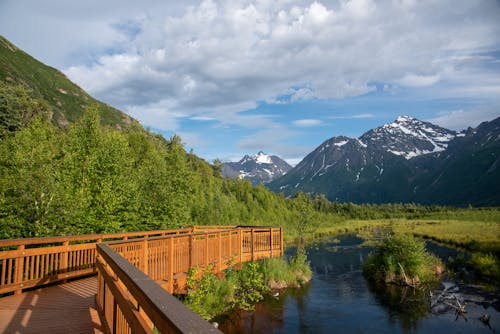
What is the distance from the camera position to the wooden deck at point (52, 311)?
19.7 feet

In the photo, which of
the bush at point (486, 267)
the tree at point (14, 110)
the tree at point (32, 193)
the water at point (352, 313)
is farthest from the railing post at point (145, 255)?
the tree at point (14, 110)

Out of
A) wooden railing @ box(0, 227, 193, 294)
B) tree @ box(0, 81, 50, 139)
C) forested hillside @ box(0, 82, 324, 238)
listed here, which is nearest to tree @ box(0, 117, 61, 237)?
forested hillside @ box(0, 82, 324, 238)

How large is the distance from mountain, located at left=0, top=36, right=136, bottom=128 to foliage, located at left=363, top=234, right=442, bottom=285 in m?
80.8

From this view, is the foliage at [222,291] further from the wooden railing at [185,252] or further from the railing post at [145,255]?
the railing post at [145,255]

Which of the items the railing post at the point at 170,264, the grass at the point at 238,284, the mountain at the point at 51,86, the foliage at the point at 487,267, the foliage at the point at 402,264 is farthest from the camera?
the mountain at the point at 51,86

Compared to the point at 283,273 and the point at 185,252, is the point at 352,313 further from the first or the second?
the point at 185,252

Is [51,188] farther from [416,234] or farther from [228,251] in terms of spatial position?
[416,234]

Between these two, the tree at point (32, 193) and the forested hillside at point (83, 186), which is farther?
the forested hillside at point (83, 186)

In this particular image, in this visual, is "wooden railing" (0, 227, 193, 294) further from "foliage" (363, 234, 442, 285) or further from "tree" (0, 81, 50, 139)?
"tree" (0, 81, 50, 139)

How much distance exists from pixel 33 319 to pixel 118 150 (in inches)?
619

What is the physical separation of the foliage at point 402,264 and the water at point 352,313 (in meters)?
1.24

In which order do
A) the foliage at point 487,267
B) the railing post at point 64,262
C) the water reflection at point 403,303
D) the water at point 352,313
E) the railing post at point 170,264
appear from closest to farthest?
the railing post at point 64,262 → the railing post at point 170,264 → the water at point 352,313 → the water reflection at point 403,303 → the foliage at point 487,267

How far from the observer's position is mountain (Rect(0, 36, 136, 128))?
316 ft

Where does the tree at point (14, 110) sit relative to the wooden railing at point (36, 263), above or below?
above
